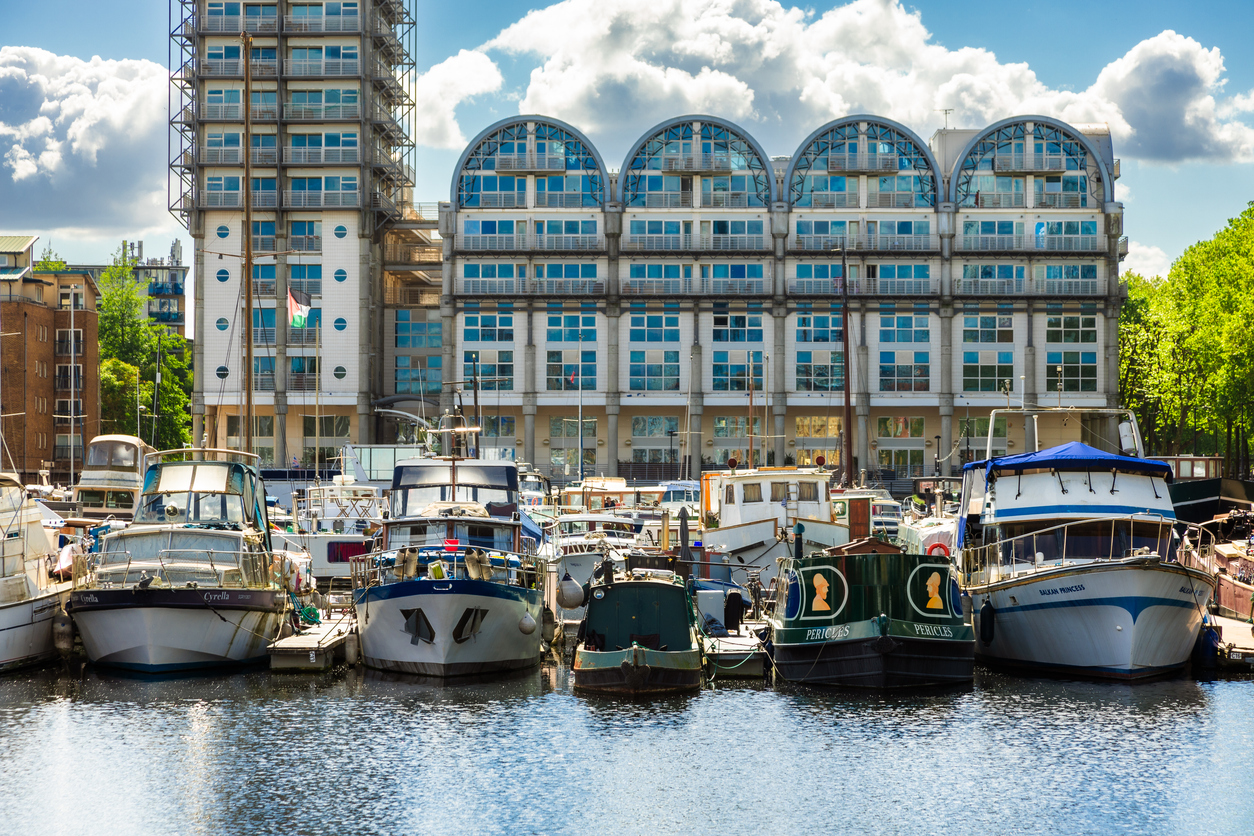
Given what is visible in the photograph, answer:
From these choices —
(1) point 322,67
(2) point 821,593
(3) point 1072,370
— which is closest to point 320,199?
(1) point 322,67

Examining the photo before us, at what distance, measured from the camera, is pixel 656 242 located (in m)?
101

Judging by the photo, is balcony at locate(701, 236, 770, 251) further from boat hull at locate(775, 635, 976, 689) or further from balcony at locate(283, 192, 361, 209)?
boat hull at locate(775, 635, 976, 689)

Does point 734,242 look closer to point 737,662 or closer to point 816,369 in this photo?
point 816,369

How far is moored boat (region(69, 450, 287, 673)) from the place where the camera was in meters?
32.6

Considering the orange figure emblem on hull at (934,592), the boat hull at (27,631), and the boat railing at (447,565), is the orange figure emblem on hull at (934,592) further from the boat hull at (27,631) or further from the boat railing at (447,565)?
the boat hull at (27,631)

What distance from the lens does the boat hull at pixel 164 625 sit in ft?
106

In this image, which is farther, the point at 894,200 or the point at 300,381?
the point at 300,381

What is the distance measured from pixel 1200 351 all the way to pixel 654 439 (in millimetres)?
41200

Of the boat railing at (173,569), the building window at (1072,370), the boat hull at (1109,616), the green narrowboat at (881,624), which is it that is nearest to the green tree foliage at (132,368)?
the building window at (1072,370)

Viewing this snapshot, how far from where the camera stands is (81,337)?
361 feet

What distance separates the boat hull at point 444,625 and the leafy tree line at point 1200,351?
5822 centimetres

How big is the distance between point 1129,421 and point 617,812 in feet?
83.8

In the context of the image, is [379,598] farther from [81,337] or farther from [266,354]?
[81,337]

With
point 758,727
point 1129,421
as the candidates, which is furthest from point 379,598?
point 1129,421
